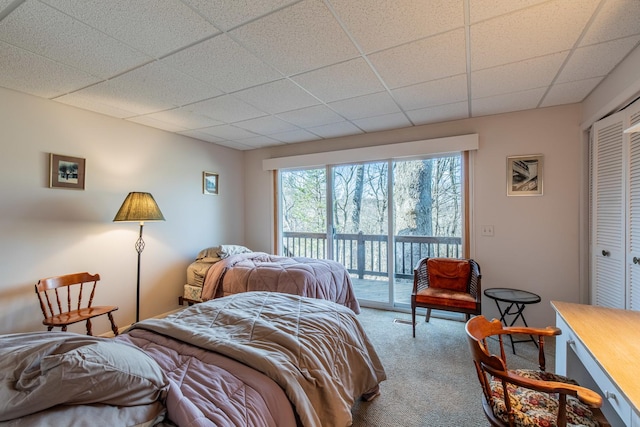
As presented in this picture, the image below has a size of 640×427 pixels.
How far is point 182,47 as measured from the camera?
1898 millimetres

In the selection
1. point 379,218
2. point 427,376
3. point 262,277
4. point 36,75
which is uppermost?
point 36,75

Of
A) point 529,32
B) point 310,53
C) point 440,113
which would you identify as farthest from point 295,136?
point 529,32

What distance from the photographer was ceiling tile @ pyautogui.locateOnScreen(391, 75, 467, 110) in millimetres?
2471

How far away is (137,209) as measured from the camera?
9.85 ft

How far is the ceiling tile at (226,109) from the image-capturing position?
281 cm

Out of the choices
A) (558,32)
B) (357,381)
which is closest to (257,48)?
(558,32)

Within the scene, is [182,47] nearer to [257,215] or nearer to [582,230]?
[257,215]

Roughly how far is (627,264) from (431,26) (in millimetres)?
2307

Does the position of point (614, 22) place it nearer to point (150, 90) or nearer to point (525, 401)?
point (525, 401)

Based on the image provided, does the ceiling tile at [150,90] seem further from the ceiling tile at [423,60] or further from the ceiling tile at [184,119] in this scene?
the ceiling tile at [423,60]

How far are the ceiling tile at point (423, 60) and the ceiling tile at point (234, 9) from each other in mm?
809

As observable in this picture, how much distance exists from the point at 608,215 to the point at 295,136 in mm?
3499

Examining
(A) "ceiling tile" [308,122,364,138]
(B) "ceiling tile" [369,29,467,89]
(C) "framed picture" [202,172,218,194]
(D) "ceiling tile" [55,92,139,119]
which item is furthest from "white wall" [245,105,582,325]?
(D) "ceiling tile" [55,92,139,119]

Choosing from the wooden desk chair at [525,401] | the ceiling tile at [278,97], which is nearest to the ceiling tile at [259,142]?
the ceiling tile at [278,97]
